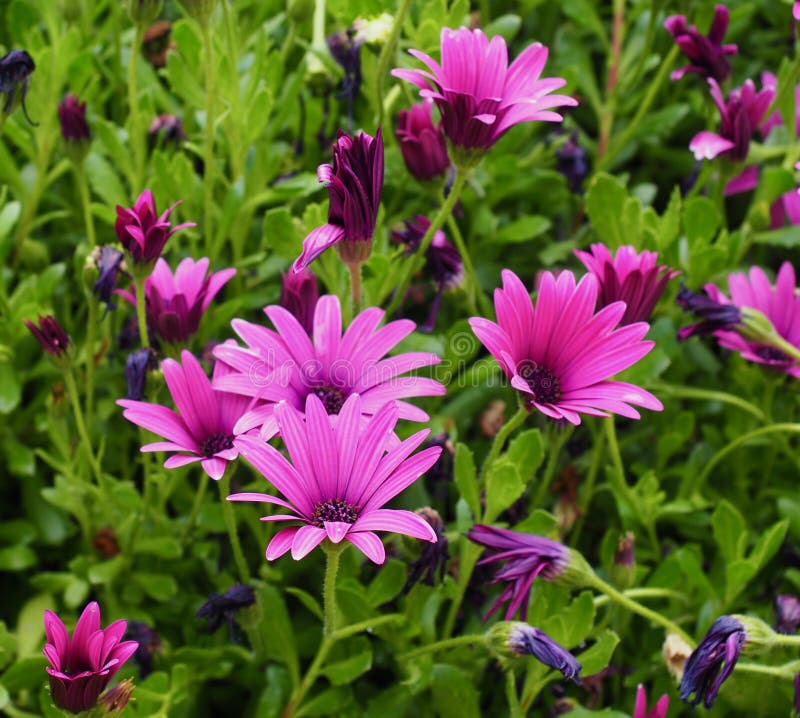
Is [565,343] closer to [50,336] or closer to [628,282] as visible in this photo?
[628,282]

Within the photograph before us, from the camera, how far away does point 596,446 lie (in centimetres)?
100

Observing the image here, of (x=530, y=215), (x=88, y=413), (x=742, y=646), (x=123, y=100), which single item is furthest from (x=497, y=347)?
(x=123, y=100)

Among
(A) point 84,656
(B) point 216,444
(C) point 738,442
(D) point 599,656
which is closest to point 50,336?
(B) point 216,444

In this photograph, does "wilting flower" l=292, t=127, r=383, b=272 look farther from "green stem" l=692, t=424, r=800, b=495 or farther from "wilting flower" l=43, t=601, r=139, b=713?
"green stem" l=692, t=424, r=800, b=495

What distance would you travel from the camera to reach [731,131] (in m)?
1.02

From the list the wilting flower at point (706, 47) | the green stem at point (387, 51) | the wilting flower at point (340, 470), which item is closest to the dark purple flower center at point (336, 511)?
the wilting flower at point (340, 470)

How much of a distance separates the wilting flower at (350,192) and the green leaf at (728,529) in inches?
16.9

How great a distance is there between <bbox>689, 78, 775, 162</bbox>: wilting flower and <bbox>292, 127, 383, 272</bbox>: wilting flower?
1.28 feet

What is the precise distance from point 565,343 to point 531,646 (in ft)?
0.74

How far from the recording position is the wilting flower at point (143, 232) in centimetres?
80

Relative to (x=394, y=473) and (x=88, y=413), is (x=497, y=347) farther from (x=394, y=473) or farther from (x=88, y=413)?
(x=88, y=413)

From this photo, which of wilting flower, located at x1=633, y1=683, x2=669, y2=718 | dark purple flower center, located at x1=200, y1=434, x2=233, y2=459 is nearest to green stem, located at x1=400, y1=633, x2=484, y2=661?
wilting flower, located at x1=633, y1=683, x2=669, y2=718

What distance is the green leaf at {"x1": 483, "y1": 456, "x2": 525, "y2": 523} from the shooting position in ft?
2.73

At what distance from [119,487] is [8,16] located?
0.55 m
